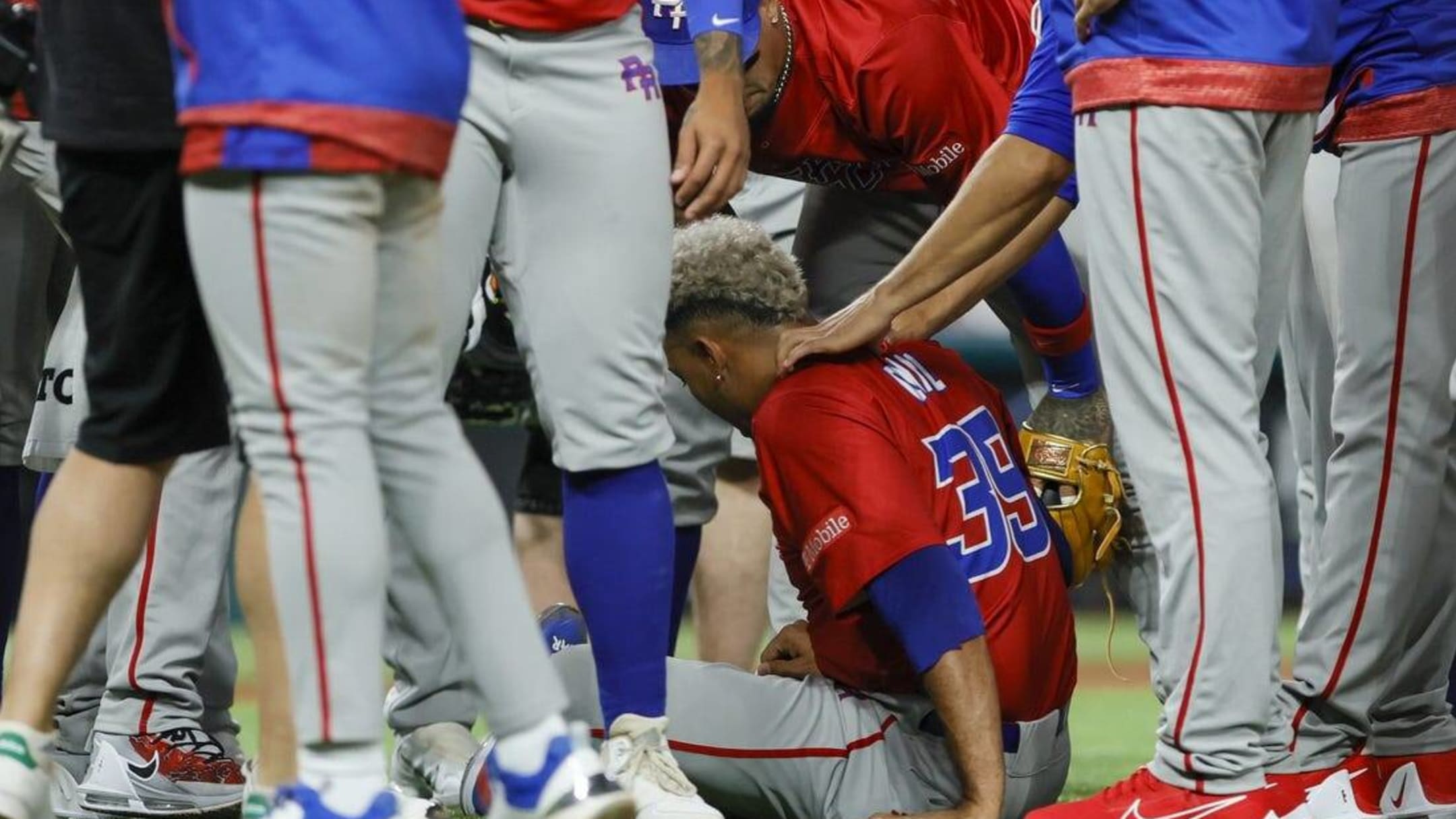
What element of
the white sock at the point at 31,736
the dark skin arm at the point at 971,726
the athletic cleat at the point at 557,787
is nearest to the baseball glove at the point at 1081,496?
the dark skin arm at the point at 971,726

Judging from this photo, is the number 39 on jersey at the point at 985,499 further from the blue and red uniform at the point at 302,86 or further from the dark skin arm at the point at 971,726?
the blue and red uniform at the point at 302,86

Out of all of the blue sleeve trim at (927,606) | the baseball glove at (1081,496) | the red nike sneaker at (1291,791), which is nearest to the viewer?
the red nike sneaker at (1291,791)

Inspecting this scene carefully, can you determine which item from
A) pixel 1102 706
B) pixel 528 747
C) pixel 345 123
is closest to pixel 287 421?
pixel 345 123

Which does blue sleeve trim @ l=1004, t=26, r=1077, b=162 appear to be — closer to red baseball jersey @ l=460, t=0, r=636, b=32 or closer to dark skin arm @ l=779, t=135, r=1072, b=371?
dark skin arm @ l=779, t=135, r=1072, b=371

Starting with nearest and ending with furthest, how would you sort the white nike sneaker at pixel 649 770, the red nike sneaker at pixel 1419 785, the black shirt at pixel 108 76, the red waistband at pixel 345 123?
the red waistband at pixel 345 123, the black shirt at pixel 108 76, the white nike sneaker at pixel 649 770, the red nike sneaker at pixel 1419 785

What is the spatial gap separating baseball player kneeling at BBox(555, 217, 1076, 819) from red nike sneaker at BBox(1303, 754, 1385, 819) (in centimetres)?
40

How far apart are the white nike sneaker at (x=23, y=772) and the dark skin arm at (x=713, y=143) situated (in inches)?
42.7

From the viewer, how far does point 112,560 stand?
2.25 meters

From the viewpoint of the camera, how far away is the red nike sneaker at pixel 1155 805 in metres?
2.54

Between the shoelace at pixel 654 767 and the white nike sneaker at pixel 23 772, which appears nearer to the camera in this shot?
the white nike sneaker at pixel 23 772

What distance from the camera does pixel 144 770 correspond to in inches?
118

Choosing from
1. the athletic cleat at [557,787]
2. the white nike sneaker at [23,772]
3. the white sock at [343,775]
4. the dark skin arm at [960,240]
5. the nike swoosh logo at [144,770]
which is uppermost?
the dark skin arm at [960,240]

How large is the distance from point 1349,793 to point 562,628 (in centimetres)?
133

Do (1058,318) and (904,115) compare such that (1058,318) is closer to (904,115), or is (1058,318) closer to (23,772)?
(904,115)
